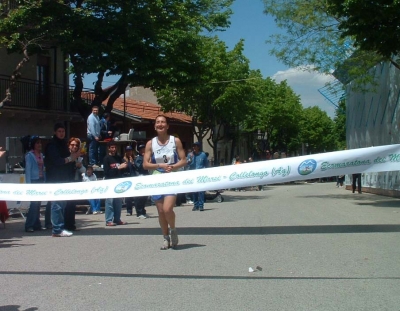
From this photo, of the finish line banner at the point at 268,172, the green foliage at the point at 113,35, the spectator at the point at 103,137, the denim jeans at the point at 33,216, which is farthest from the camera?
the green foliage at the point at 113,35

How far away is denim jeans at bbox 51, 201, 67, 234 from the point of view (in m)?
10.1

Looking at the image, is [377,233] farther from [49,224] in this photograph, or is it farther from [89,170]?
[89,170]

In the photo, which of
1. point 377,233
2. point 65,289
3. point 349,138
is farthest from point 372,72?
point 65,289

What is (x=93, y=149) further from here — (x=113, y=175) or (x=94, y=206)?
(x=113, y=175)

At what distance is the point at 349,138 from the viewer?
104 feet

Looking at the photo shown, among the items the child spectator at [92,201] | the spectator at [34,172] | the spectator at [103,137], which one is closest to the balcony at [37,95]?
the spectator at [103,137]

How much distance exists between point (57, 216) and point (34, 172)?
1.15m

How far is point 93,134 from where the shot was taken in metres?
17.2

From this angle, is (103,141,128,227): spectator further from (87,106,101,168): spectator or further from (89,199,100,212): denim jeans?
(87,106,101,168): spectator

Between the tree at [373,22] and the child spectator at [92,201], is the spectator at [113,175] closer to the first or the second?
the child spectator at [92,201]

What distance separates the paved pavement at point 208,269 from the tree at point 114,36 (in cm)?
1216

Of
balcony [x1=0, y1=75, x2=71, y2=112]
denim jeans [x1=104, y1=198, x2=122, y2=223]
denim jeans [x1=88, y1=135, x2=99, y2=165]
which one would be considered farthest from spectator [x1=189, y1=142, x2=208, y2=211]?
balcony [x1=0, y1=75, x2=71, y2=112]

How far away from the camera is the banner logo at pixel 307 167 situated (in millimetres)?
7172

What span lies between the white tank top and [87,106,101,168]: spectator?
8898mm
